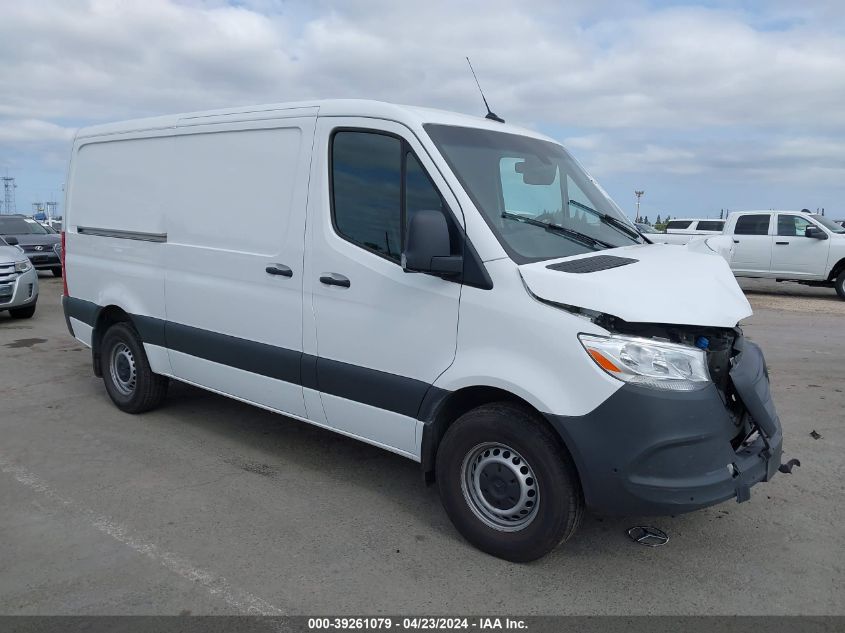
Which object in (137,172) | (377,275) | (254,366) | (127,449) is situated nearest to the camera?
(377,275)

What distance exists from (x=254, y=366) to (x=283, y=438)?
963 millimetres

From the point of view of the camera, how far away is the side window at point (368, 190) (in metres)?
3.94

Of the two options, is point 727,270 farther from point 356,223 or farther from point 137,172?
point 137,172

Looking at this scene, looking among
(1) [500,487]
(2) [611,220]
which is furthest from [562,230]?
(1) [500,487]

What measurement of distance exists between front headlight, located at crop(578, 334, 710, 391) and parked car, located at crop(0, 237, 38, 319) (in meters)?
10.4

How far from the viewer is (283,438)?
5.50 m

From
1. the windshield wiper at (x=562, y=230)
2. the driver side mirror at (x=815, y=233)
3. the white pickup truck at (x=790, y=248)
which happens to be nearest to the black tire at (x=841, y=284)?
the white pickup truck at (x=790, y=248)

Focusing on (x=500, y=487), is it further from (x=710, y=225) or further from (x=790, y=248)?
(x=710, y=225)

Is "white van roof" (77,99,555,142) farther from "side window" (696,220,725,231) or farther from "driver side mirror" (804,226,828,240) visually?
"side window" (696,220,725,231)

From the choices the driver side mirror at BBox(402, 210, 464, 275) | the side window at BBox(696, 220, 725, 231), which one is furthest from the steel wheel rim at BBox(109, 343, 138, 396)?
the side window at BBox(696, 220, 725, 231)

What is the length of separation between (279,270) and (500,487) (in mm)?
1923

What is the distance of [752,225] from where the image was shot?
55.1 feet

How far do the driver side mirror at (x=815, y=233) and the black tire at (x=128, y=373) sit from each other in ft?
48.4

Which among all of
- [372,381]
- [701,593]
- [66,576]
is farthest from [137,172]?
[701,593]
